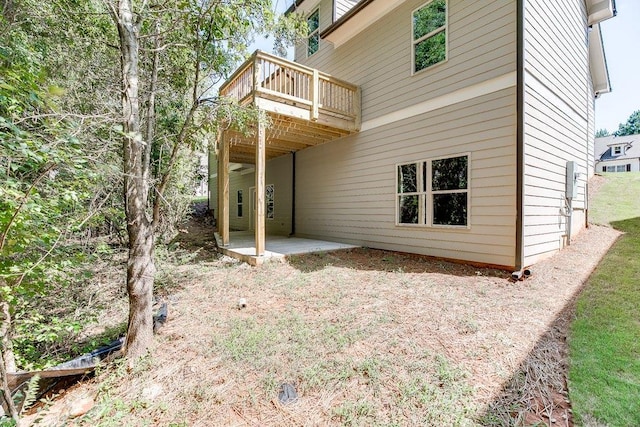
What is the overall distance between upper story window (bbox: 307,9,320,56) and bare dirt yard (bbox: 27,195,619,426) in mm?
8692

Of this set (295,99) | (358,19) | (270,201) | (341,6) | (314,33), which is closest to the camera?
(295,99)

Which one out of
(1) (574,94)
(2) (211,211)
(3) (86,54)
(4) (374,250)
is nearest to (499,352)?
(4) (374,250)

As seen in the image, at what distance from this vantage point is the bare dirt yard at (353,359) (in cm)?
230

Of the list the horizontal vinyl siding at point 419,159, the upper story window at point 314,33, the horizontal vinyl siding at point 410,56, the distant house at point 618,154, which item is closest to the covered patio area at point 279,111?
the horizontal vinyl siding at point 410,56

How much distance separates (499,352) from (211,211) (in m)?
16.3

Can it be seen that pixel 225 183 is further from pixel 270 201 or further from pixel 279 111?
pixel 270 201

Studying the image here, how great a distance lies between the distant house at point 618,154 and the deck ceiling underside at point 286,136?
28.9 m

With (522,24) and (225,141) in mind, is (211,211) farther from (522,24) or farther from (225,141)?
(522,24)

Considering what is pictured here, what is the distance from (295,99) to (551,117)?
17.6ft

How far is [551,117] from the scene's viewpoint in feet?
19.5

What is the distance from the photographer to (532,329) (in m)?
3.31

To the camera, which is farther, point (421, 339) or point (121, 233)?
point (121, 233)

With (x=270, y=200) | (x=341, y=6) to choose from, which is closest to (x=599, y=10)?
(x=341, y=6)

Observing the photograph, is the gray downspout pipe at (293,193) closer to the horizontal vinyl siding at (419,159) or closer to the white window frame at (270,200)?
the horizontal vinyl siding at (419,159)
